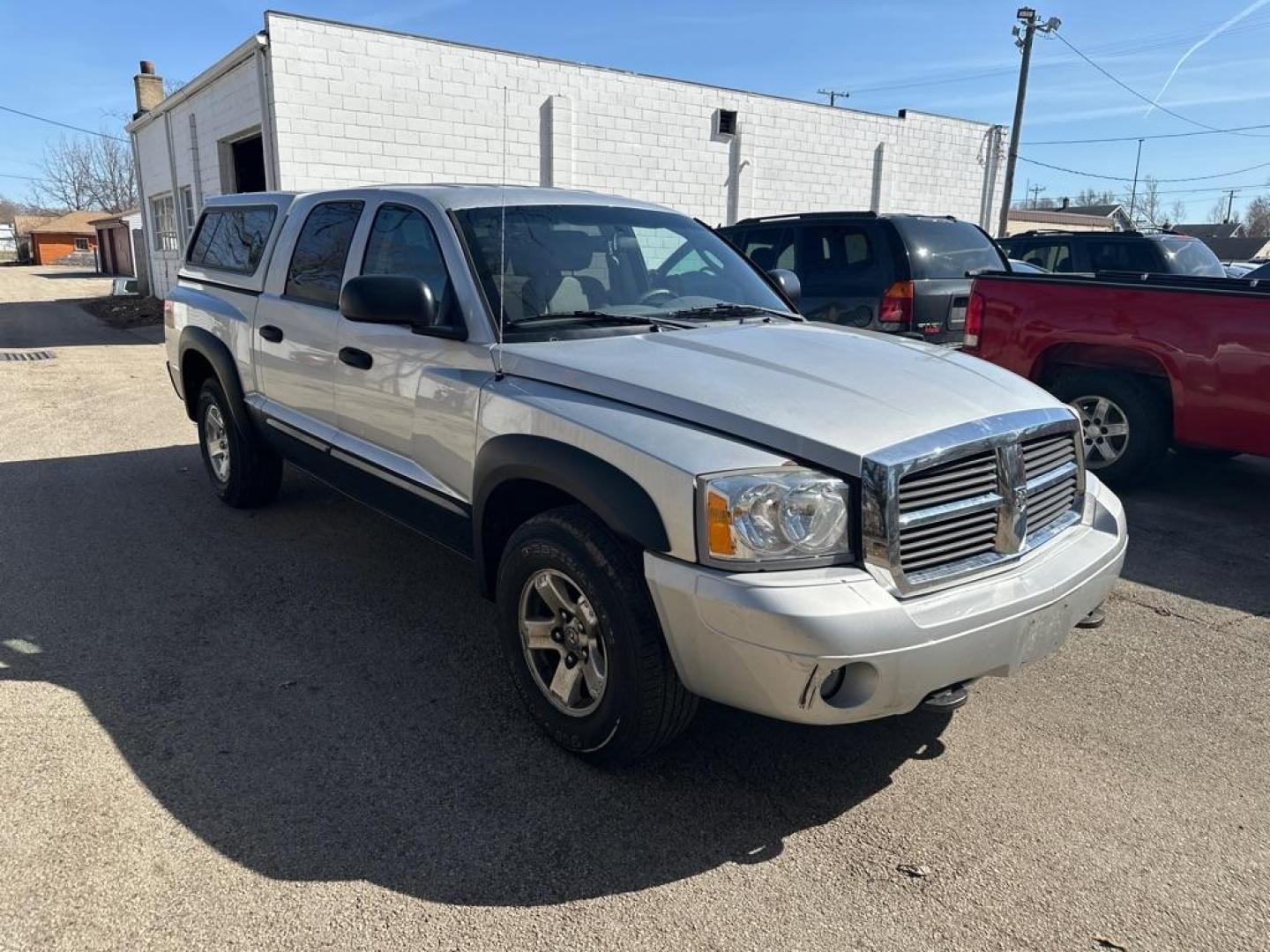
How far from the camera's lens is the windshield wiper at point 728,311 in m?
3.87

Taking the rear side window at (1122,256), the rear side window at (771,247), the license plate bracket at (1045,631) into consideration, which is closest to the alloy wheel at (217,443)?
the license plate bracket at (1045,631)

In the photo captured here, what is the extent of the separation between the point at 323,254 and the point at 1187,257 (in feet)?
36.8

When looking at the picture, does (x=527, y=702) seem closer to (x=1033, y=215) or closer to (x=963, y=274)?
(x=963, y=274)

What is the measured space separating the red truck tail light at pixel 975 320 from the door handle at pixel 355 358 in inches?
180

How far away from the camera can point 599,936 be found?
237 cm

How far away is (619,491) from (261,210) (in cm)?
385

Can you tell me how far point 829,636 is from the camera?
2.39m

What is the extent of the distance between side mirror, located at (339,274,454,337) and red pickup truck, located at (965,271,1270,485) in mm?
4313

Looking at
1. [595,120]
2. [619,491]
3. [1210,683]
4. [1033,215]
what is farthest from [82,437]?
[1033,215]

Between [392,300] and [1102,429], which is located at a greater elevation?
[392,300]

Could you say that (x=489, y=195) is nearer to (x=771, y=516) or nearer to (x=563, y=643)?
(x=563, y=643)

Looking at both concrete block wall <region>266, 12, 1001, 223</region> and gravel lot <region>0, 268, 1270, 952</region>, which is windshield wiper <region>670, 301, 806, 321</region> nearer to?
gravel lot <region>0, 268, 1270, 952</region>

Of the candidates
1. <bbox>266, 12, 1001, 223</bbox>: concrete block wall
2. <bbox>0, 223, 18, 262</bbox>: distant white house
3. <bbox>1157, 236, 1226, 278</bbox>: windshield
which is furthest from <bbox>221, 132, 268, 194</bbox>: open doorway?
<bbox>0, 223, 18, 262</bbox>: distant white house

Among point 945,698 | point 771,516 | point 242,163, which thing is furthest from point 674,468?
point 242,163
